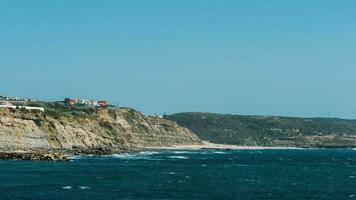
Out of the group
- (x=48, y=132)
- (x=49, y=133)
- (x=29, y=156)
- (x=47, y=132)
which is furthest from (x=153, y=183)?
(x=49, y=133)

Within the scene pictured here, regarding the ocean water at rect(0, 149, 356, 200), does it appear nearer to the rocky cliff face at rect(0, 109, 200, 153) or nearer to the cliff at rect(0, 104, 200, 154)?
the rocky cliff face at rect(0, 109, 200, 153)

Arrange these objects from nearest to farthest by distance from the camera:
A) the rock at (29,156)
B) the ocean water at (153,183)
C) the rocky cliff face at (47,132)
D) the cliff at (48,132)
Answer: the ocean water at (153,183) → the rock at (29,156) → the rocky cliff face at (47,132) → the cliff at (48,132)

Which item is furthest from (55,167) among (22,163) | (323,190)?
(323,190)

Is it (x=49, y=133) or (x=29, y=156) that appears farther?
(x=49, y=133)

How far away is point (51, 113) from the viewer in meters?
175

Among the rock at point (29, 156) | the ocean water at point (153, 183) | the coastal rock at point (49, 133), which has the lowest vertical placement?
the ocean water at point (153, 183)

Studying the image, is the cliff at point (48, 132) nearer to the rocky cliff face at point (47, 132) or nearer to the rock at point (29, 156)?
the rocky cliff face at point (47, 132)

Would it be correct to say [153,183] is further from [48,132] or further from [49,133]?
[49,133]

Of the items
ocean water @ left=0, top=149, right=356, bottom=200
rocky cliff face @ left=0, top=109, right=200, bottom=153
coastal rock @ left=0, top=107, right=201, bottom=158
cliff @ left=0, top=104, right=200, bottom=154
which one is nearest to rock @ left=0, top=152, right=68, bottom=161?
coastal rock @ left=0, top=107, right=201, bottom=158

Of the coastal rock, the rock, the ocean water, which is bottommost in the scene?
the ocean water

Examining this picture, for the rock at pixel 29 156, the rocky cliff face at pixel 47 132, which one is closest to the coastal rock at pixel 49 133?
the rocky cliff face at pixel 47 132

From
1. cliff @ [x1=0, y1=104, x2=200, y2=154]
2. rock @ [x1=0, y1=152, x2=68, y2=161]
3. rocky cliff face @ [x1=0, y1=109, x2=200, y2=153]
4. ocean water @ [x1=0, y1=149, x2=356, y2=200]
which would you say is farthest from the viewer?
cliff @ [x1=0, y1=104, x2=200, y2=154]

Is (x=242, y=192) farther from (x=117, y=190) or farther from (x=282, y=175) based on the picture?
(x=282, y=175)

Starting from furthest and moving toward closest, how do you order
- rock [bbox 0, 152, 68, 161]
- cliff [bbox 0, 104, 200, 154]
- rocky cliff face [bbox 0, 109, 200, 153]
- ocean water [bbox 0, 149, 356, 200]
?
cliff [bbox 0, 104, 200, 154] < rocky cliff face [bbox 0, 109, 200, 153] < rock [bbox 0, 152, 68, 161] < ocean water [bbox 0, 149, 356, 200]
